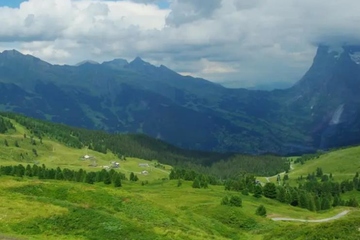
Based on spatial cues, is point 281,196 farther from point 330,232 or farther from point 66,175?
point 330,232

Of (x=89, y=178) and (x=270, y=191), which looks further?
(x=89, y=178)

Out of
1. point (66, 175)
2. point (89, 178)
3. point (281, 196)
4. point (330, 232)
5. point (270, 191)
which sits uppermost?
point (330, 232)

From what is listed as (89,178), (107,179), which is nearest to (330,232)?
(107,179)

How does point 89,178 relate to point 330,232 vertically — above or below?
below

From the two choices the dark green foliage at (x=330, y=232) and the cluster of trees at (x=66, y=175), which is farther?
the cluster of trees at (x=66, y=175)

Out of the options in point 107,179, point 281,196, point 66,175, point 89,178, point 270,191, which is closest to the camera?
point 281,196

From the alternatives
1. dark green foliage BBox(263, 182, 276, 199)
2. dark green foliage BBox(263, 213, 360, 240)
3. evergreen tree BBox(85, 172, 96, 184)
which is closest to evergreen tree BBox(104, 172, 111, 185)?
evergreen tree BBox(85, 172, 96, 184)

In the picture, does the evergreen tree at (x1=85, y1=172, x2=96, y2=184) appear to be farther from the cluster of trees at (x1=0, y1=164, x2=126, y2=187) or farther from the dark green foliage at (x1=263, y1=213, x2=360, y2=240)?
the dark green foliage at (x1=263, y1=213, x2=360, y2=240)

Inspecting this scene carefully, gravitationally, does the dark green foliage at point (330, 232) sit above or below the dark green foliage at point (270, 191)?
above

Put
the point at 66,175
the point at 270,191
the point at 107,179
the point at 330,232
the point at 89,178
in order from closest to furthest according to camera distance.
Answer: the point at 330,232 → the point at 270,191 → the point at 89,178 → the point at 107,179 → the point at 66,175

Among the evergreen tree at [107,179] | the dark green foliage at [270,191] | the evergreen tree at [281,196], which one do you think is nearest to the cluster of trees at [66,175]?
the evergreen tree at [107,179]

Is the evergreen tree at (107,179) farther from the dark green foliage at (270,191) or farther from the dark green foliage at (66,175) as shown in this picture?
the dark green foliage at (270,191)

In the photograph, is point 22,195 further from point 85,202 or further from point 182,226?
point 182,226

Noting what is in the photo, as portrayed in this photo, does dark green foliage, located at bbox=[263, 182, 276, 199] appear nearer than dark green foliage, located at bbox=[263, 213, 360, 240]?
No
